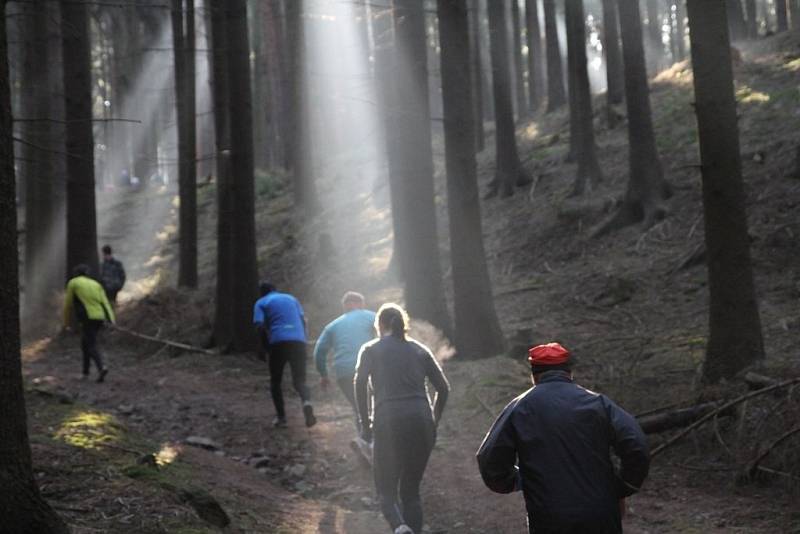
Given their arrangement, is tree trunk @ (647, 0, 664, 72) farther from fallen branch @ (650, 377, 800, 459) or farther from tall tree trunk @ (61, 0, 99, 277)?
fallen branch @ (650, 377, 800, 459)

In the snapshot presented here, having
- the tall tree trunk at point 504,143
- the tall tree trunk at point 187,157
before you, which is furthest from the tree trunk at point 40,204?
the tall tree trunk at point 504,143

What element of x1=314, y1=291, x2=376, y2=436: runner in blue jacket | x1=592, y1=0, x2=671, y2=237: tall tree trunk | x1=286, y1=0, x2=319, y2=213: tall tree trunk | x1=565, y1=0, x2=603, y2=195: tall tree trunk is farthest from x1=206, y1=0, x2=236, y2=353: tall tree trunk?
x1=286, y1=0, x2=319, y2=213: tall tree trunk

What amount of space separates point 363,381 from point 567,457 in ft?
10.5

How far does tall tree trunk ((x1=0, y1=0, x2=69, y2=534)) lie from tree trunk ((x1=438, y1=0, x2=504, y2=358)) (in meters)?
9.58

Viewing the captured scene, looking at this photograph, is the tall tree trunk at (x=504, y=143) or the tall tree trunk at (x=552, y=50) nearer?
the tall tree trunk at (x=504, y=143)

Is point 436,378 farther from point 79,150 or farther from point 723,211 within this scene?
point 79,150

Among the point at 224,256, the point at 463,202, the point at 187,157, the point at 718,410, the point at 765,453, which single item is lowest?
the point at 765,453

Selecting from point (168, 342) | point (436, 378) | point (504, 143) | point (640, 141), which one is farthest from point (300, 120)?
point (436, 378)

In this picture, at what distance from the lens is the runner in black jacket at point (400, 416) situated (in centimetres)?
737

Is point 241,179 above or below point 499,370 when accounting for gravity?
above

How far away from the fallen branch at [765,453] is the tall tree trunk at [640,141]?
10.5m

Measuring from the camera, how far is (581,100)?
21.8m

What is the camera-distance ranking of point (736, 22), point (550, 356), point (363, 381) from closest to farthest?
point (550, 356) → point (363, 381) → point (736, 22)

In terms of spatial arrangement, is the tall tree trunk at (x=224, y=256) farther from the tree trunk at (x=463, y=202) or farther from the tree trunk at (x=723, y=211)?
the tree trunk at (x=723, y=211)
